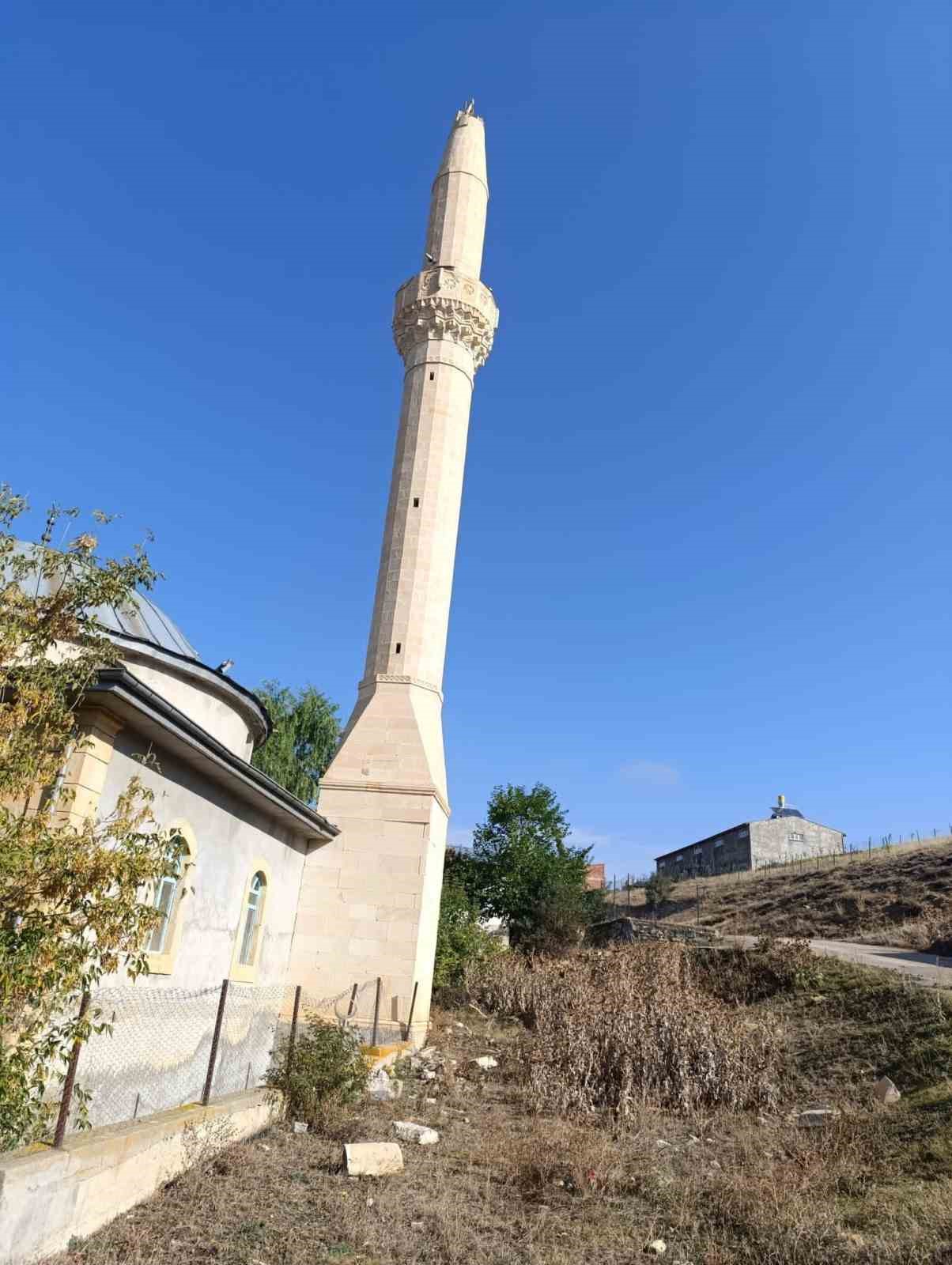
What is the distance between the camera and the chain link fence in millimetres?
7113

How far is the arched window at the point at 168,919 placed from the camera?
835 centimetres

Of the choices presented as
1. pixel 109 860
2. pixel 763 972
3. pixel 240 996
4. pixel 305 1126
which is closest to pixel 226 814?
pixel 240 996

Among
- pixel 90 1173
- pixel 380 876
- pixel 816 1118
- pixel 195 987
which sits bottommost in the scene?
pixel 90 1173

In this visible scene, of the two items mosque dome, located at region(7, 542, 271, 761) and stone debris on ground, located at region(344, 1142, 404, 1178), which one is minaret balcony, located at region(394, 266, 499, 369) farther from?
stone debris on ground, located at region(344, 1142, 404, 1178)

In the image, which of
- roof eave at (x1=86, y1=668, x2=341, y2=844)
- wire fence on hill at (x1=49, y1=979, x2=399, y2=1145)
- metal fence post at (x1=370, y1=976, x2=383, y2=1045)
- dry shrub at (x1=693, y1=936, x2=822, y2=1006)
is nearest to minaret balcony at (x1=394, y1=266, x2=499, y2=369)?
roof eave at (x1=86, y1=668, x2=341, y2=844)

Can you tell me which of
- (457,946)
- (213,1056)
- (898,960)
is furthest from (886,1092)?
(457,946)

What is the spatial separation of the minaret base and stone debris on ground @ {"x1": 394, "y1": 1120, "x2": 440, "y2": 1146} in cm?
411

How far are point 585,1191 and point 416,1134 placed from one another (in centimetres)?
211

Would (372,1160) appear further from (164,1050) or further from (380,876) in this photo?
(380,876)

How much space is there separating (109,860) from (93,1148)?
2.16 m

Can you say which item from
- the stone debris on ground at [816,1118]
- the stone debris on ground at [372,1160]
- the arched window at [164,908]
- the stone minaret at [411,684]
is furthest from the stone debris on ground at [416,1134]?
the stone minaret at [411,684]

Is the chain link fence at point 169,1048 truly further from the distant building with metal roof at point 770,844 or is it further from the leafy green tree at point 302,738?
the distant building with metal roof at point 770,844

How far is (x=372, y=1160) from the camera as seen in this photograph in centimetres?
698

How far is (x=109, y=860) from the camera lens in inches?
183
